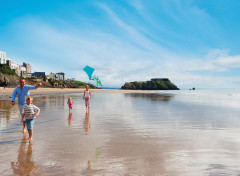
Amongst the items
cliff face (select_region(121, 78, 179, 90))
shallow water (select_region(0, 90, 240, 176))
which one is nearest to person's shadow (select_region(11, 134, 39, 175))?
shallow water (select_region(0, 90, 240, 176))

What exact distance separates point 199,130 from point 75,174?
609 cm

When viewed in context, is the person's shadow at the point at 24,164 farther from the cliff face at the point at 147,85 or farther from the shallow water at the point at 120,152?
the cliff face at the point at 147,85

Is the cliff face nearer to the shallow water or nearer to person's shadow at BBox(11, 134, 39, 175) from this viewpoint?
the shallow water

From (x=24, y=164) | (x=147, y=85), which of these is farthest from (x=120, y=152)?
(x=147, y=85)

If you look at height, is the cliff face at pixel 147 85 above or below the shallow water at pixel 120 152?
above

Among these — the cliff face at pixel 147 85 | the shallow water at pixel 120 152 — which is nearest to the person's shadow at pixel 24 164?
the shallow water at pixel 120 152

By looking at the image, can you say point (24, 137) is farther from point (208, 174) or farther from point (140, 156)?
point (208, 174)

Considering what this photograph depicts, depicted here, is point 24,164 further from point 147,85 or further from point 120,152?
point 147,85

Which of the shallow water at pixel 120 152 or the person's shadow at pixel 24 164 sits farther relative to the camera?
the shallow water at pixel 120 152

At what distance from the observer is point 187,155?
489 centimetres

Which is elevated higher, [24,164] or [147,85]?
[147,85]

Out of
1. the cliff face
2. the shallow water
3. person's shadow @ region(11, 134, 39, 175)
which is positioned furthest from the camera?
the cliff face

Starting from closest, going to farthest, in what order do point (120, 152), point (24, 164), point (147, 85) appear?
point (24, 164) < point (120, 152) < point (147, 85)

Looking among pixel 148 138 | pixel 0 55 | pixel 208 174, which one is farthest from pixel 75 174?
pixel 0 55
